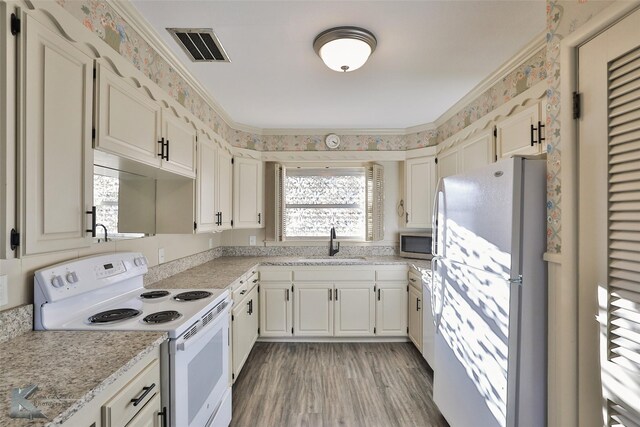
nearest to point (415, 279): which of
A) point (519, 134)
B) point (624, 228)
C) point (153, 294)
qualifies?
point (519, 134)

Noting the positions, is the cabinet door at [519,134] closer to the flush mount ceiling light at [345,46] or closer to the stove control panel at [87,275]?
the flush mount ceiling light at [345,46]

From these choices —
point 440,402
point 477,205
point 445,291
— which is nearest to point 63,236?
point 477,205

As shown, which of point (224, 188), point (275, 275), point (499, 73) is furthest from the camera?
point (275, 275)

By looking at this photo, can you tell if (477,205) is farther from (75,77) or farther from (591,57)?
(75,77)

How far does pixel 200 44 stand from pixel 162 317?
1.61 metres

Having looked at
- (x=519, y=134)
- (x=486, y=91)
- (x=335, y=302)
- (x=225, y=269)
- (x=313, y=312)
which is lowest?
(x=313, y=312)

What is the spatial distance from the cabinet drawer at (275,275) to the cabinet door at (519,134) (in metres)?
2.28

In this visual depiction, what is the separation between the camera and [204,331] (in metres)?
1.60

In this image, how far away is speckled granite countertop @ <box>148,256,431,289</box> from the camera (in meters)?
2.17

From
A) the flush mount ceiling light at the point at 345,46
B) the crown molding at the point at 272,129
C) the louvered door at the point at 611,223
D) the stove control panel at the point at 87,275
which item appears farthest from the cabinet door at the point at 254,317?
the louvered door at the point at 611,223

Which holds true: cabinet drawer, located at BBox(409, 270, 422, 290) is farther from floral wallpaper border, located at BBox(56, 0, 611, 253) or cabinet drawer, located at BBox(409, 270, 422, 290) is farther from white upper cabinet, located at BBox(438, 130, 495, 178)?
floral wallpaper border, located at BBox(56, 0, 611, 253)

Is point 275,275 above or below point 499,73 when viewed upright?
below

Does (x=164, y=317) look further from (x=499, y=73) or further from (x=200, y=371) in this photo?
(x=499, y=73)

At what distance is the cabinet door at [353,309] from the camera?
3248 mm
